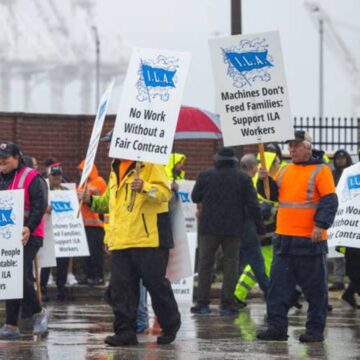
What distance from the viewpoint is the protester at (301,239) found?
1085cm

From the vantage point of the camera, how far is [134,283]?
10.6 m

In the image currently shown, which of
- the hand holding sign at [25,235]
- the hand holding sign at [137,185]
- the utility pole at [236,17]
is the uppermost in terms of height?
the utility pole at [236,17]

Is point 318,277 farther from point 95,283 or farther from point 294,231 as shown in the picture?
point 95,283

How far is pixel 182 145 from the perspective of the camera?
22.0 metres

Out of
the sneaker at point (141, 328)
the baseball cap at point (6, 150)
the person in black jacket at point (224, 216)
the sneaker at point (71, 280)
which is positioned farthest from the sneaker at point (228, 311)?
the sneaker at point (71, 280)

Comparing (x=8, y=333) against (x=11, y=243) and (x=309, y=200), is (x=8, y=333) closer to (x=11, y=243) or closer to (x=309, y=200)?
(x=11, y=243)

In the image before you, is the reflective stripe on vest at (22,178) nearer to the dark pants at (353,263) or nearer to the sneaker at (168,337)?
the sneaker at (168,337)

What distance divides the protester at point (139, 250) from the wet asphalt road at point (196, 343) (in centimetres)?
23

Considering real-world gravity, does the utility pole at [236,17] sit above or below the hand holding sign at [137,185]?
above

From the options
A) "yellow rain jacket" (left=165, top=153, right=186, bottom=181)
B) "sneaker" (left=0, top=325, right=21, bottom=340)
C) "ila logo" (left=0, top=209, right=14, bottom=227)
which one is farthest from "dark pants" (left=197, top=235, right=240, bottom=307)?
"ila logo" (left=0, top=209, right=14, bottom=227)

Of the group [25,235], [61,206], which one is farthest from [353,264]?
[61,206]

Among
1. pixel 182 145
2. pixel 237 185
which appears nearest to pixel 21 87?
pixel 182 145

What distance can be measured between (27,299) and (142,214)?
1902mm

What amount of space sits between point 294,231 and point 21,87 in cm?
8702
